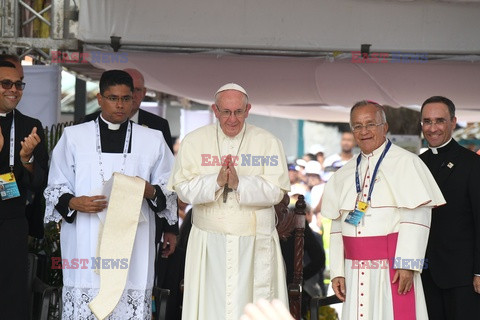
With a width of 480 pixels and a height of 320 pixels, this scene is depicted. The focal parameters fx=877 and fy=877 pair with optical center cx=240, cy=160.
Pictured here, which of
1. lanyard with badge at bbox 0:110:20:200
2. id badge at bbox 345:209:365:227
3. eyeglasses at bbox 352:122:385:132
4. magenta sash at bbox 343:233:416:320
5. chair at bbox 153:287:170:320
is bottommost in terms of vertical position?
chair at bbox 153:287:170:320

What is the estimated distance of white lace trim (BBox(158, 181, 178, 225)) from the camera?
221 inches

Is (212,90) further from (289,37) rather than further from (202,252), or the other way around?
(202,252)

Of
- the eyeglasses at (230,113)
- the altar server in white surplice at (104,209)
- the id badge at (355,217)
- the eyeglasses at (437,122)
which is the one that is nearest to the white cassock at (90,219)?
the altar server in white surplice at (104,209)

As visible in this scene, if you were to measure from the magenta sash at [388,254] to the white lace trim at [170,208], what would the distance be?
118 cm

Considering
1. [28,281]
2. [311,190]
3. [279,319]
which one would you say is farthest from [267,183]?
[311,190]

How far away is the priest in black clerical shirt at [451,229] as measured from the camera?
212 inches

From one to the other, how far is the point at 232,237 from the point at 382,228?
935 mm

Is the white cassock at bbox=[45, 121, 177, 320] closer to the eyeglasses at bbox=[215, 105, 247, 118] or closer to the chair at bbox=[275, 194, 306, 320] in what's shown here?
the eyeglasses at bbox=[215, 105, 247, 118]

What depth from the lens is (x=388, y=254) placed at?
510cm

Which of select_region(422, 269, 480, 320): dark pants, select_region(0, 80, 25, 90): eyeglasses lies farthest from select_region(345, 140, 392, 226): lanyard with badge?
select_region(0, 80, 25, 90): eyeglasses

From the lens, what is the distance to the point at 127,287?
18.0 feet

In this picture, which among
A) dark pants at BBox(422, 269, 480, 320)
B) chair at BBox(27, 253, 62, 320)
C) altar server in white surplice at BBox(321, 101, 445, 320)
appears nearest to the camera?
altar server in white surplice at BBox(321, 101, 445, 320)

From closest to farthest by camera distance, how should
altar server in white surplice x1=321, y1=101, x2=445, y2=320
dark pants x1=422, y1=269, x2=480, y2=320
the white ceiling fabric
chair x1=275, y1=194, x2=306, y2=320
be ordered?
altar server in white surplice x1=321, y1=101, x2=445, y2=320, dark pants x1=422, y1=269, x2=480, y2=320, chair x1=275, y1=194, x2=306, y2=320, the white ceiling fabric

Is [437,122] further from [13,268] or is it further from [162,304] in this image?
[13,268]
